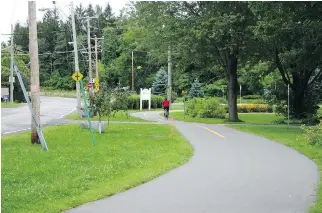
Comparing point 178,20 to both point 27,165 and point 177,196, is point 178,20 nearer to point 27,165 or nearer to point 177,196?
point 27,165

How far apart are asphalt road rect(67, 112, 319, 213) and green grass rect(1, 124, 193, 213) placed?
0.42 m

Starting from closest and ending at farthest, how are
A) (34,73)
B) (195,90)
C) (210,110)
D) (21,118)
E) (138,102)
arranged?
(34,73)
(21,118)
(210,110)
(138,102)
(195,90)

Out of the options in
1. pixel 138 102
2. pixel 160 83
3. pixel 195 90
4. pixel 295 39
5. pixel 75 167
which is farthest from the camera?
pixel 160 83

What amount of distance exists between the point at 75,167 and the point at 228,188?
378 cm

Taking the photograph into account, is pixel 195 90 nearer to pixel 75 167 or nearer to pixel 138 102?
pixel 138 102

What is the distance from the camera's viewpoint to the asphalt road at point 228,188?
22.8 ft

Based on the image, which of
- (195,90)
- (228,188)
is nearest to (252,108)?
(195,90)

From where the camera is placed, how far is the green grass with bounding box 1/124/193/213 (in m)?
7.38

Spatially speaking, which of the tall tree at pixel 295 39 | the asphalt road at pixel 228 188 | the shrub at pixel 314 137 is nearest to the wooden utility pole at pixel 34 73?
the asphalt road at pixel 228 188

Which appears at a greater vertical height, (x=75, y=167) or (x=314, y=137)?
(x=314, y=137)

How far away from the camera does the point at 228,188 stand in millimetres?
8328

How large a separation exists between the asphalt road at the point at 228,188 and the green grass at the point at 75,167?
419 millimetres

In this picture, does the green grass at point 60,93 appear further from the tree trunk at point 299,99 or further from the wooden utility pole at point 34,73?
the wooden utility pole at point 34,73

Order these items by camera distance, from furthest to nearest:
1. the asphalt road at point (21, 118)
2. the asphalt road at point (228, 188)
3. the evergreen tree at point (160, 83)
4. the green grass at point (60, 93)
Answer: the green grass at point (60, 93), the evergreen tree at point (160, 83), the asphalt road at point (21, 118), the asphalt road at point (228, 188)
